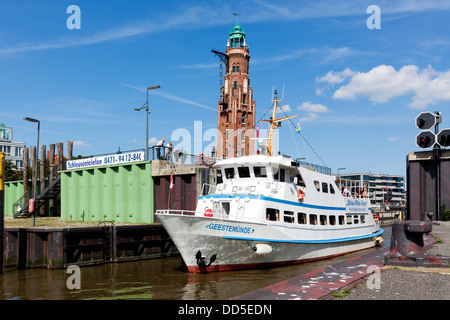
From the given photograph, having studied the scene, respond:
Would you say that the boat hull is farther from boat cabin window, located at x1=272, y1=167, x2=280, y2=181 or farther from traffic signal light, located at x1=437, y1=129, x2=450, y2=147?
traffic signal light, located at x1=437, y1=129, x2=450, y2=147

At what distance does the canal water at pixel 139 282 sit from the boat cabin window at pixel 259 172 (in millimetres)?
4879

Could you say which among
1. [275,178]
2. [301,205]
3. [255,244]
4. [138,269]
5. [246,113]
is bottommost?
[138,269]

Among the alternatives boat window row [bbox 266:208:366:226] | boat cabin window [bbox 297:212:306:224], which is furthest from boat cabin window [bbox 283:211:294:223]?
boat cabin window [bbox 297:212:306:224]

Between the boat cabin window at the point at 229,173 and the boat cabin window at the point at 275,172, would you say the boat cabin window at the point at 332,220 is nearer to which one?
the boat cabin window at the point at 275,172

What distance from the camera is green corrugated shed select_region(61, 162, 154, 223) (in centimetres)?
2862

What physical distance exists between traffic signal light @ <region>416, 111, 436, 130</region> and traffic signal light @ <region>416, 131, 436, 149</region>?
56 cm

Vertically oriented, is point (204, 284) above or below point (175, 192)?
below

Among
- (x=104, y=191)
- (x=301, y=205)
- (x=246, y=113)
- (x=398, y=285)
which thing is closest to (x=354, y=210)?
(x=301, y=205)

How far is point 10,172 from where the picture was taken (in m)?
64.2

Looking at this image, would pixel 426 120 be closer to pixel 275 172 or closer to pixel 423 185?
pixel 423 185

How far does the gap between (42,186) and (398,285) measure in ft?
133

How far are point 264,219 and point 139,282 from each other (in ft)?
21.0

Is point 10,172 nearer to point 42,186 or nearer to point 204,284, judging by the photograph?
point 42,186

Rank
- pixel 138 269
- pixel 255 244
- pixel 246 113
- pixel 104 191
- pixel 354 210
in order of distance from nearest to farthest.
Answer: pixel 255 244 < pixel 138 269 < pixel 354 210 < pixel 104 191 < pixel 246 113
